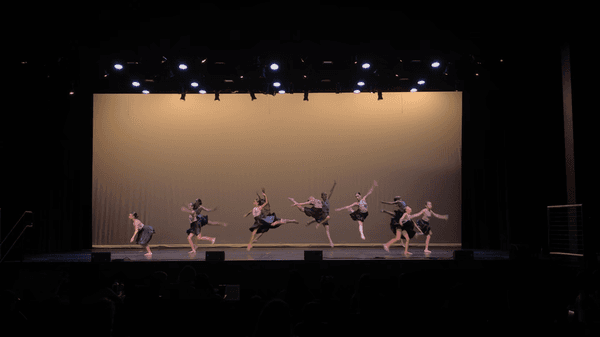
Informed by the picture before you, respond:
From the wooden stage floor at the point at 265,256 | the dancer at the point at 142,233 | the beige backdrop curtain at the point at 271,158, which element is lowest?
the wooden stage floor at the point at 265,256

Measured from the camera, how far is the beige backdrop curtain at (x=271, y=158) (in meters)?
12.9

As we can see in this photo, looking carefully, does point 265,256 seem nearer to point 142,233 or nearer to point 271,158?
point 142,233

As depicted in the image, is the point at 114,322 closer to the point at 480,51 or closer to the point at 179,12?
the point at 179,12

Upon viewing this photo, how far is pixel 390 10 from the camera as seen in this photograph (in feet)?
24.7

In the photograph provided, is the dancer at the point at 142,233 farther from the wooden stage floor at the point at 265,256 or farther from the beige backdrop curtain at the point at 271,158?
the beige backdrop curtain at the point at 271,158

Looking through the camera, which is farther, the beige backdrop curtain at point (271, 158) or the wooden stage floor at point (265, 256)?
the beige backdrop curtain at point (271, 158)

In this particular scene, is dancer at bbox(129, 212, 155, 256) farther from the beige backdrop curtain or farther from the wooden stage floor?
the beige backdrop curtain

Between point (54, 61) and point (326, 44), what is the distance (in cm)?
549

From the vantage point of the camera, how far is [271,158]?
43.2ft

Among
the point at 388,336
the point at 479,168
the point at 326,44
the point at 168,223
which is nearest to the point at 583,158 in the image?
the point at 479,168

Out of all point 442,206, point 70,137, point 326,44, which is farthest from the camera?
point 442,206

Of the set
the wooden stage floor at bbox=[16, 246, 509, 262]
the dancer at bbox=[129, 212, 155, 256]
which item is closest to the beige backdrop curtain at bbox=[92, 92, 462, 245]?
the wooden stage floor at bbox=[16, 246, 509, 262]

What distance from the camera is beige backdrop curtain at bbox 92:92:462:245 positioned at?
12.9 meters

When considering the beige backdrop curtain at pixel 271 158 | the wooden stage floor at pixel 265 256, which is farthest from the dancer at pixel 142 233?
the beige backdrop curtain at pixel 271 158
